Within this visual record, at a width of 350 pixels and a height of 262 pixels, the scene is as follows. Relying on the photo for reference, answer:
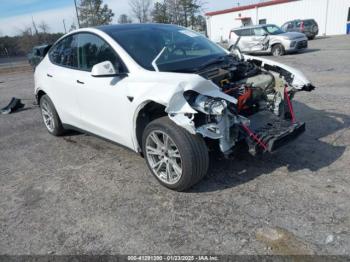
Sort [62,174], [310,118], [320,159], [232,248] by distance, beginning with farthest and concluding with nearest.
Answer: [310,118], [62,174], [320,159], [232,248]

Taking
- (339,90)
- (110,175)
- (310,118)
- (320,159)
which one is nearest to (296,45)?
(339,90)

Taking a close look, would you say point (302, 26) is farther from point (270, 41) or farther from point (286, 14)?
point (270, 41)

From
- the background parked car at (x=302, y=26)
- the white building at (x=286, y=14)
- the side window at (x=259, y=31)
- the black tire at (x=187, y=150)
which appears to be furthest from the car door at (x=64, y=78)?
the white building at (x=286, y=14)

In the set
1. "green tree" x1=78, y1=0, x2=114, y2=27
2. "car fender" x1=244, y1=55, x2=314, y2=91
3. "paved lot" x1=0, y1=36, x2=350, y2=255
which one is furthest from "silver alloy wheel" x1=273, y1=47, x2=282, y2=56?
"green tree" x1=78, y1=0, x2=114, y2=27

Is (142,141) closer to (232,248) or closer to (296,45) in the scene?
(232,248)

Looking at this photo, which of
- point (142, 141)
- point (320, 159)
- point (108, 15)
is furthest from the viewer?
point (108, 15)

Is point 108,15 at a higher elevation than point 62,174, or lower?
higher

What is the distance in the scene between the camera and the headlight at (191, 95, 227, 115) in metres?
2.94

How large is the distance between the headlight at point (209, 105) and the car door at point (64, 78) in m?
2.07

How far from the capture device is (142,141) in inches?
137

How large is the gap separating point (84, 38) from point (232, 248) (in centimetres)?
333

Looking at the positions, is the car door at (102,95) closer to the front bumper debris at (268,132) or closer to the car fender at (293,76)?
the front bumper debris at (268,132)

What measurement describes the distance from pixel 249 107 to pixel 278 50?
14.3m

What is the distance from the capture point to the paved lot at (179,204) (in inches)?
103
